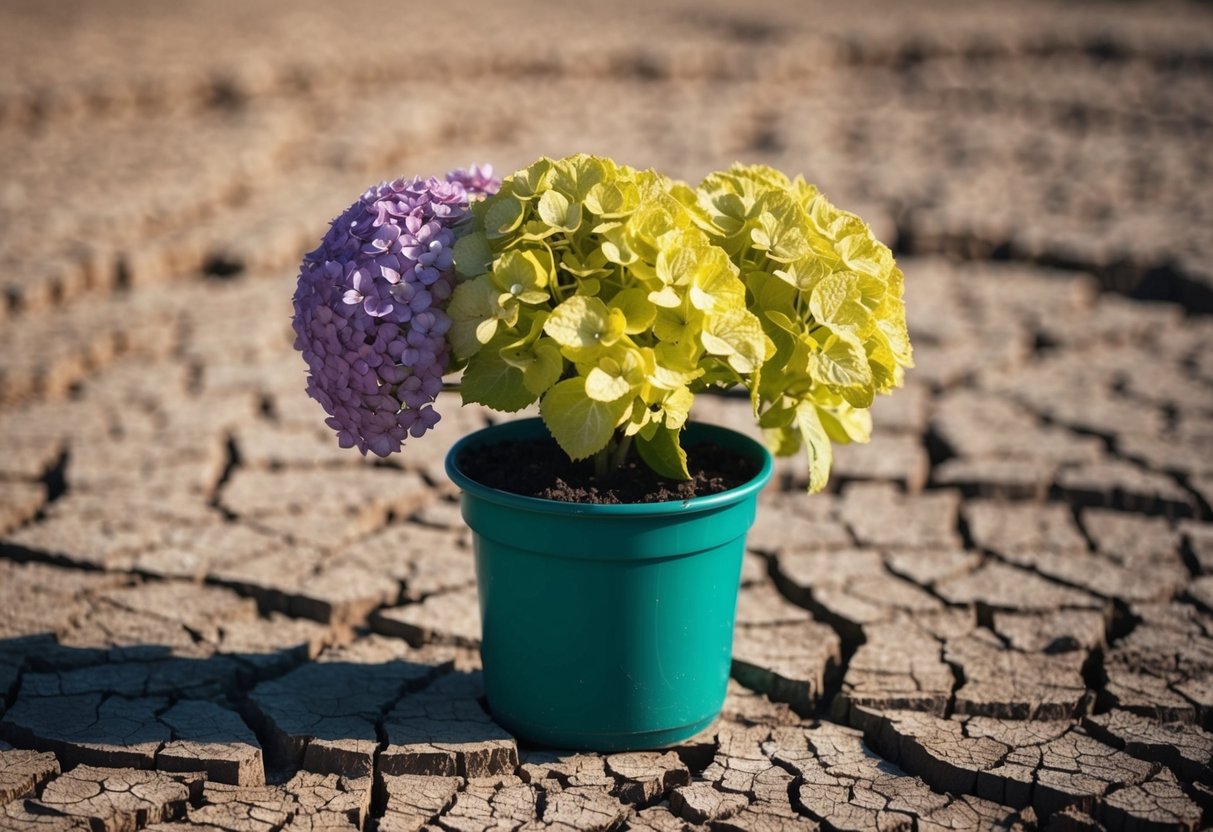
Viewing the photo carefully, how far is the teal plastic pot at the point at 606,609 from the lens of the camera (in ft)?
6.98

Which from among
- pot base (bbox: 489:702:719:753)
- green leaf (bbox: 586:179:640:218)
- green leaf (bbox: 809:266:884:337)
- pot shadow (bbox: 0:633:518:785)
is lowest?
pot shadow (bbox: 0:633:518:785)

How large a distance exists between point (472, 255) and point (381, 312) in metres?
0.18

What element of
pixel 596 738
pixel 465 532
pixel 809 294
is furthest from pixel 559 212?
pixel 465 532

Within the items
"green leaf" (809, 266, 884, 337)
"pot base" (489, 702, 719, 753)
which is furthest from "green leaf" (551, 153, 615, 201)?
"pot base" (489, 702, 719, 753)

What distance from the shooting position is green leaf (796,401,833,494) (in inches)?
87.7

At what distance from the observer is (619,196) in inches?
80.7

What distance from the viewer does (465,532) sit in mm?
3258

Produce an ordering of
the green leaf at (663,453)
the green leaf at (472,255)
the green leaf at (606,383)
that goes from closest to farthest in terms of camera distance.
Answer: the green leaf at (606,383) → the green leaf at (472,255) → the green leaf at (663,453)

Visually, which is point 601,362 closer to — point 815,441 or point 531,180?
point 531,180

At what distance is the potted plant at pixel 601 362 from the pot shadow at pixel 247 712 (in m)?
0.15

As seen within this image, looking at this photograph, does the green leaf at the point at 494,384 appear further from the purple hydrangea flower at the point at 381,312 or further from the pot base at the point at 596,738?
the pot base at the point at 596,738

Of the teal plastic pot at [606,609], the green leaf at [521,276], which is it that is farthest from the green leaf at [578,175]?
the teal plastic pot at [606,609]

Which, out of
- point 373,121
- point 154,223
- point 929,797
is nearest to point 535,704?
point 929,797

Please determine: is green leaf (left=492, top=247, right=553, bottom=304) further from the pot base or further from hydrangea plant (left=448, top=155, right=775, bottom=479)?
the pot base
